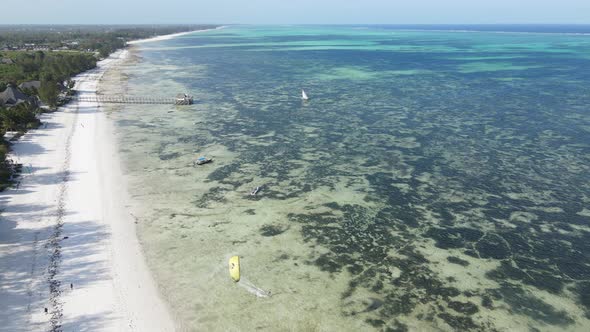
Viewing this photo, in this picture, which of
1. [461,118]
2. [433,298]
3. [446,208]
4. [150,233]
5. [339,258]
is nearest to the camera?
[433,298]

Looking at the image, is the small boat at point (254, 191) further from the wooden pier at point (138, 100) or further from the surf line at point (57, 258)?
the wooden pier at point (138, 100)

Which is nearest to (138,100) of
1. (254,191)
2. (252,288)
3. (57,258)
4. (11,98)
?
(11,98)

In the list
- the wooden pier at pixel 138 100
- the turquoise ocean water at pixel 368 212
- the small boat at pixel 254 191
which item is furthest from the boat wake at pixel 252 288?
the wooden pier at pixel 138 100

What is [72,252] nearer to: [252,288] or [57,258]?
[57,258]

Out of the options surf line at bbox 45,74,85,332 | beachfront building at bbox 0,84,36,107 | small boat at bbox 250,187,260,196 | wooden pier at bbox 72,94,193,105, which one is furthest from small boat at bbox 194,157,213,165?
beachfront building at bbox 0,84,36,107

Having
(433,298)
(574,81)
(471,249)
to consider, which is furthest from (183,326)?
(574,81)

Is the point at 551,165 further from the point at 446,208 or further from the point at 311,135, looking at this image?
the point at 311,135

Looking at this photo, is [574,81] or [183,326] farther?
[574,81]
